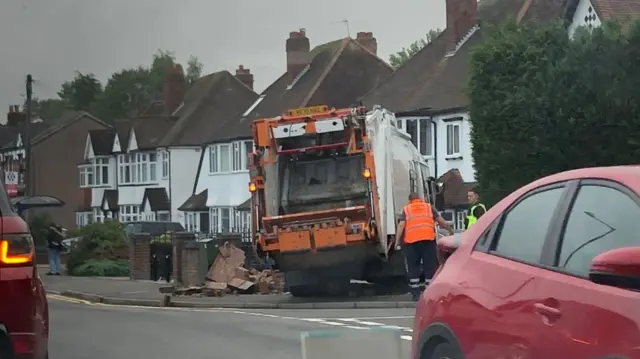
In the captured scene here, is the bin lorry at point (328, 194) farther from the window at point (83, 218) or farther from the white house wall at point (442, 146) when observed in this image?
the window at point (83, 218)

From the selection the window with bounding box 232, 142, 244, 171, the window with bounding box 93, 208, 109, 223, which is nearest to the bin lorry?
the window with bounding box 232, 142, 244, 171

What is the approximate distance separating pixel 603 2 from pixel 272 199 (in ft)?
60.6

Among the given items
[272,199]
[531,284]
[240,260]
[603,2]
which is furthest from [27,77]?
[531,284]

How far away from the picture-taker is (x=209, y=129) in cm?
6344

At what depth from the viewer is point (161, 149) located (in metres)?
66.3

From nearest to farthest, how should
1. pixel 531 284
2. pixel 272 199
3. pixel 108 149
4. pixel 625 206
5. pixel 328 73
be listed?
1. pixel 625 206
2. pixel 531 284
3. pixel 272 199
4. pixel 328 73
5. pixel 108 149

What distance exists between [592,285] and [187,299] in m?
17.6

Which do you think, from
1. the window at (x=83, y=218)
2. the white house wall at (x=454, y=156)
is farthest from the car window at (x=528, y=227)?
the window at (x=83, y=218)

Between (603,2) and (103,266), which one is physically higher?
(603,2)

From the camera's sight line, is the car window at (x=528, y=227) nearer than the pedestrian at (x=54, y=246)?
Yes

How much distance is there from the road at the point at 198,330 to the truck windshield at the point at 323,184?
6.80 ft

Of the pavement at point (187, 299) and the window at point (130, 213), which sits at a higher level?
the window at point (130, 213)

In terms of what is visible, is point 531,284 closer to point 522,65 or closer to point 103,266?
point 522,65

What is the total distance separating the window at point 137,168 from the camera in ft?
224
